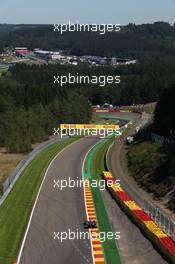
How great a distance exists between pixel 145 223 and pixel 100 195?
58.7 ft

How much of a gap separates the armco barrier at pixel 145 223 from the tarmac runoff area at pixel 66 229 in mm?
508

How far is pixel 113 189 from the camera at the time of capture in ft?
214

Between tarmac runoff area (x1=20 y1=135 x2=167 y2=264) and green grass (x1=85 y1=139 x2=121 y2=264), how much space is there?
643 mm

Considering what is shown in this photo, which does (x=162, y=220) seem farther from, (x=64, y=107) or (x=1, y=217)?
(x=64, y=107)

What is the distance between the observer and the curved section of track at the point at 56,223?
131 ft

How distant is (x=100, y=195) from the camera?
210ft

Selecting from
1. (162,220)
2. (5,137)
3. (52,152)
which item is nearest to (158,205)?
(162,220)
